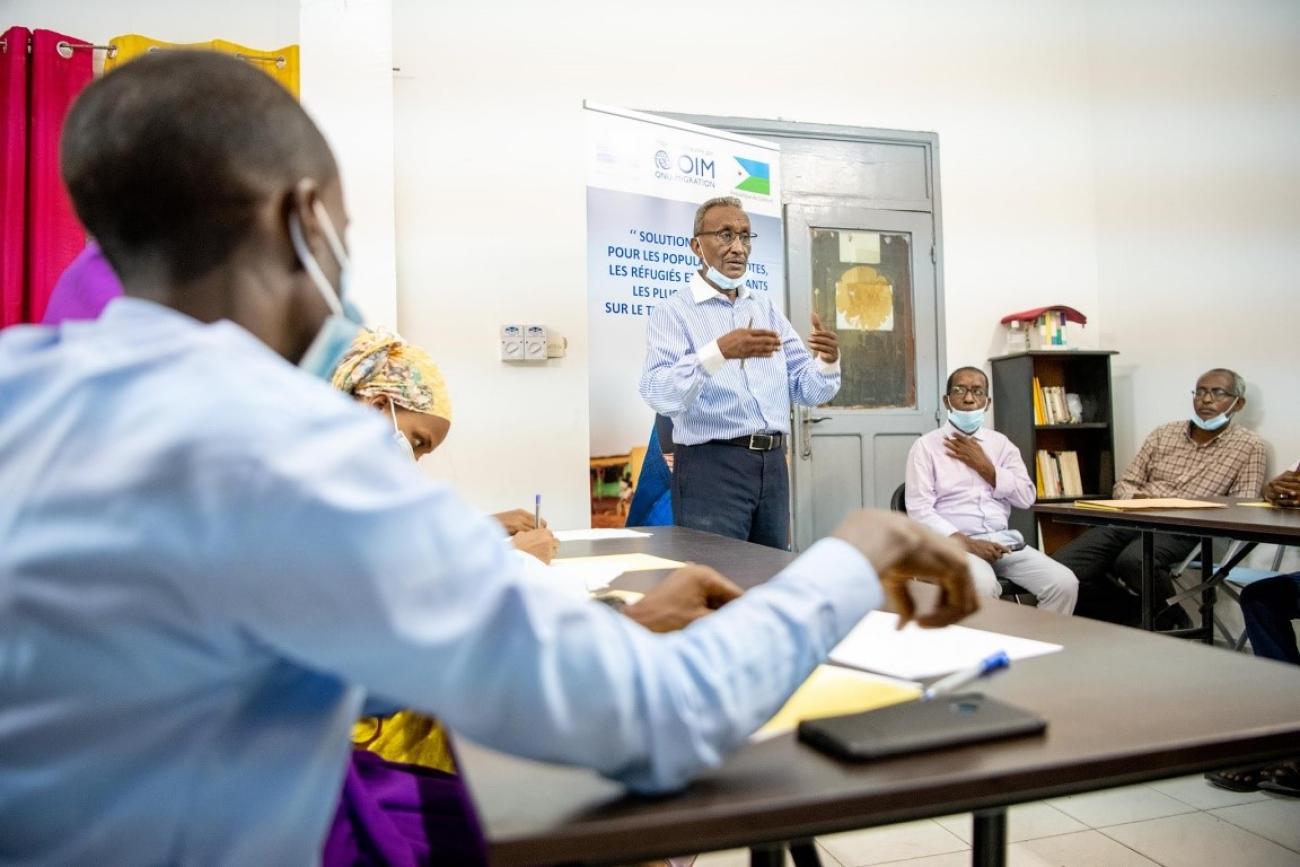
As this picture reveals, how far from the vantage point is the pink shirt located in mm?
3654

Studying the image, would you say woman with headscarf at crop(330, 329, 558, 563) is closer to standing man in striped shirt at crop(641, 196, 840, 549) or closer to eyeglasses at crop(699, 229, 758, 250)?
standing man in striped shirt at crop(641, 196, 840, 549)

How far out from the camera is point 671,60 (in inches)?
179

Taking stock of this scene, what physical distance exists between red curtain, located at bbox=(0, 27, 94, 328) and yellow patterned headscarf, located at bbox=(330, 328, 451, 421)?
2476 millimetres

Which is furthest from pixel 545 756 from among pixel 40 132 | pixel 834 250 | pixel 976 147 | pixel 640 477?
pixel 976 147

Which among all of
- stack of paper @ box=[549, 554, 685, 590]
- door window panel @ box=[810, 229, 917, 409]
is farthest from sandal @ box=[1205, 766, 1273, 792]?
door window panel @ box=[810, 229, 917, 409]

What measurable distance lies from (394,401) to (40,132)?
9.31 ft

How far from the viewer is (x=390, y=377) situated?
1799 mm

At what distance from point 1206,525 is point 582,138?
3.21m

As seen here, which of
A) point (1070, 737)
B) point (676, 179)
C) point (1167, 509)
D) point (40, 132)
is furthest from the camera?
point (676, 179)

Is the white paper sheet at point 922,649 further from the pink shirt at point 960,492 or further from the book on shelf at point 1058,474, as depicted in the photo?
the book on shelf at point 1058,474

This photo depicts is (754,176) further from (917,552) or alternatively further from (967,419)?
(917,552)

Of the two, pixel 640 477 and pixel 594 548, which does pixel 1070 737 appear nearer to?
pixel 594 548

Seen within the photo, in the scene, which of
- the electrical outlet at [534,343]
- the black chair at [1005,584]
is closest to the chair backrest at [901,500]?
the black chair at [1005,584]

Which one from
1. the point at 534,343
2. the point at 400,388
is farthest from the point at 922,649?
the point at 534,343
